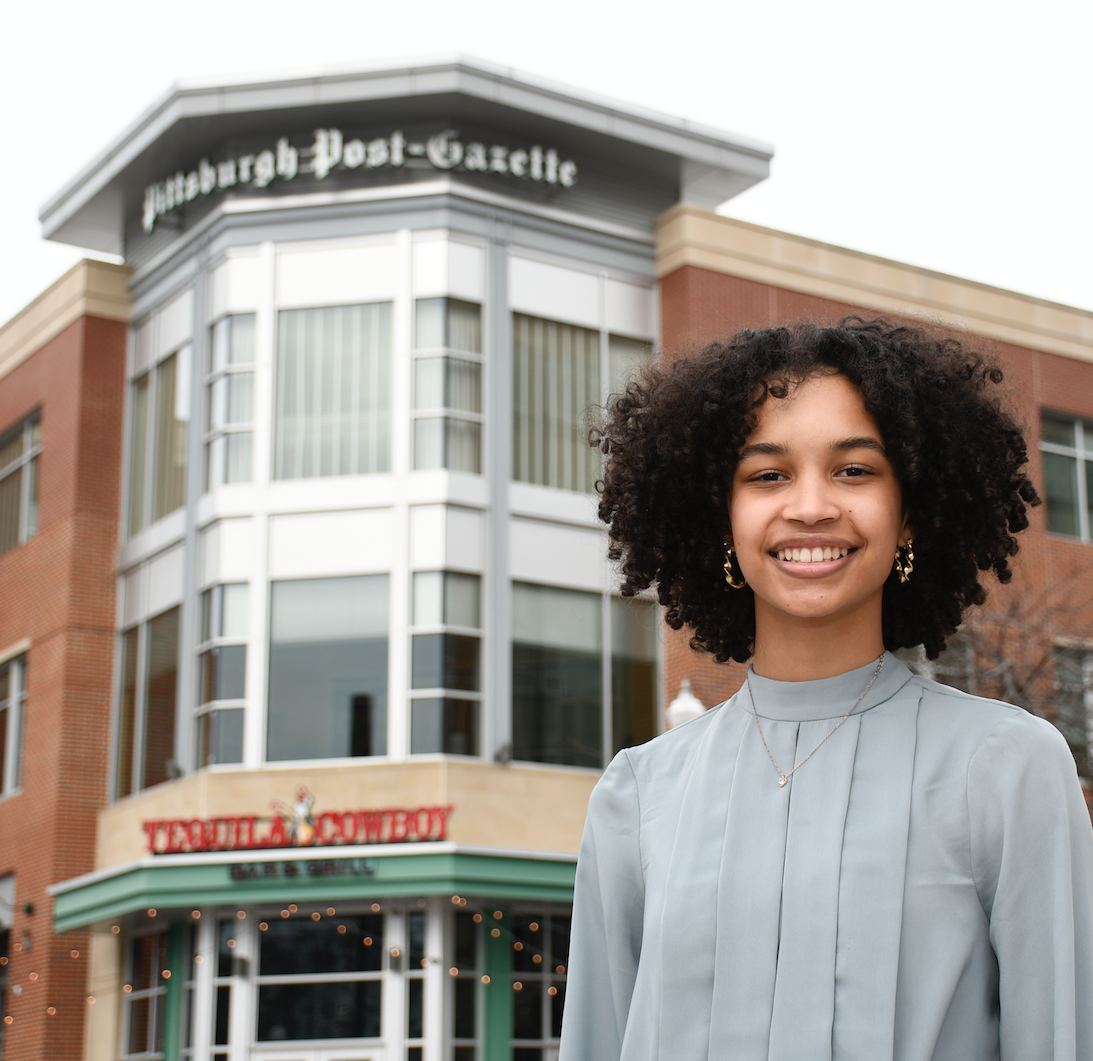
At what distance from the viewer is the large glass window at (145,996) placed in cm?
2052

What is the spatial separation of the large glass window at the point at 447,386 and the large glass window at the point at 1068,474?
29.5ft

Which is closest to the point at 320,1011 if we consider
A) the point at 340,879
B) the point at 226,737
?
the point at 340,879

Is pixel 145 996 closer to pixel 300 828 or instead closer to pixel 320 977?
pixel 320 977

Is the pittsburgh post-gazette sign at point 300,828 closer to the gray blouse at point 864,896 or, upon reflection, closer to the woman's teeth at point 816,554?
the gray blouse at point 864,896

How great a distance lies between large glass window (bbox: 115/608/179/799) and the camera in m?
20.9

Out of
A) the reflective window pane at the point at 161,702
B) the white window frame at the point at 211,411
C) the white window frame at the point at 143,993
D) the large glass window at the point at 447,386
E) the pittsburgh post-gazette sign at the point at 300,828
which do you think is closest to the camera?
the pittsburgh post-gazette sign at the point at 300,828

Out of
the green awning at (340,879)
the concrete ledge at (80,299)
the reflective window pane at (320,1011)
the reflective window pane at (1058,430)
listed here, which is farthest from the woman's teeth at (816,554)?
the reflective window pane at (1058,430)

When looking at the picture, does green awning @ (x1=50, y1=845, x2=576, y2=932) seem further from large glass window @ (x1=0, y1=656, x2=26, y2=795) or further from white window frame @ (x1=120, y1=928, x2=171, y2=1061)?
large glass window @ (x1=0, y1=656, x2=26, y2=795)

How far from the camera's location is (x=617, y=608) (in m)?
20.4

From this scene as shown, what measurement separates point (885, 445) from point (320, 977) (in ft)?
58.6

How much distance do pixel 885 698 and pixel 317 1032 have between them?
1766 centimetres

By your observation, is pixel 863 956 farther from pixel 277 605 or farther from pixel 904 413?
pixel 277 605

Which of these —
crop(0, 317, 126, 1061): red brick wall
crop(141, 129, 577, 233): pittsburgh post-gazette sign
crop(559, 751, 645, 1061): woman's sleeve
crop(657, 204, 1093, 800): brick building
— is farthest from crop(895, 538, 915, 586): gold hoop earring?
crop(0, 317, 126, 1061): red brick wall

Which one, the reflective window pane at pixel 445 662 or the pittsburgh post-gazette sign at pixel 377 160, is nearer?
the reflective window pane at pixel 445 662
